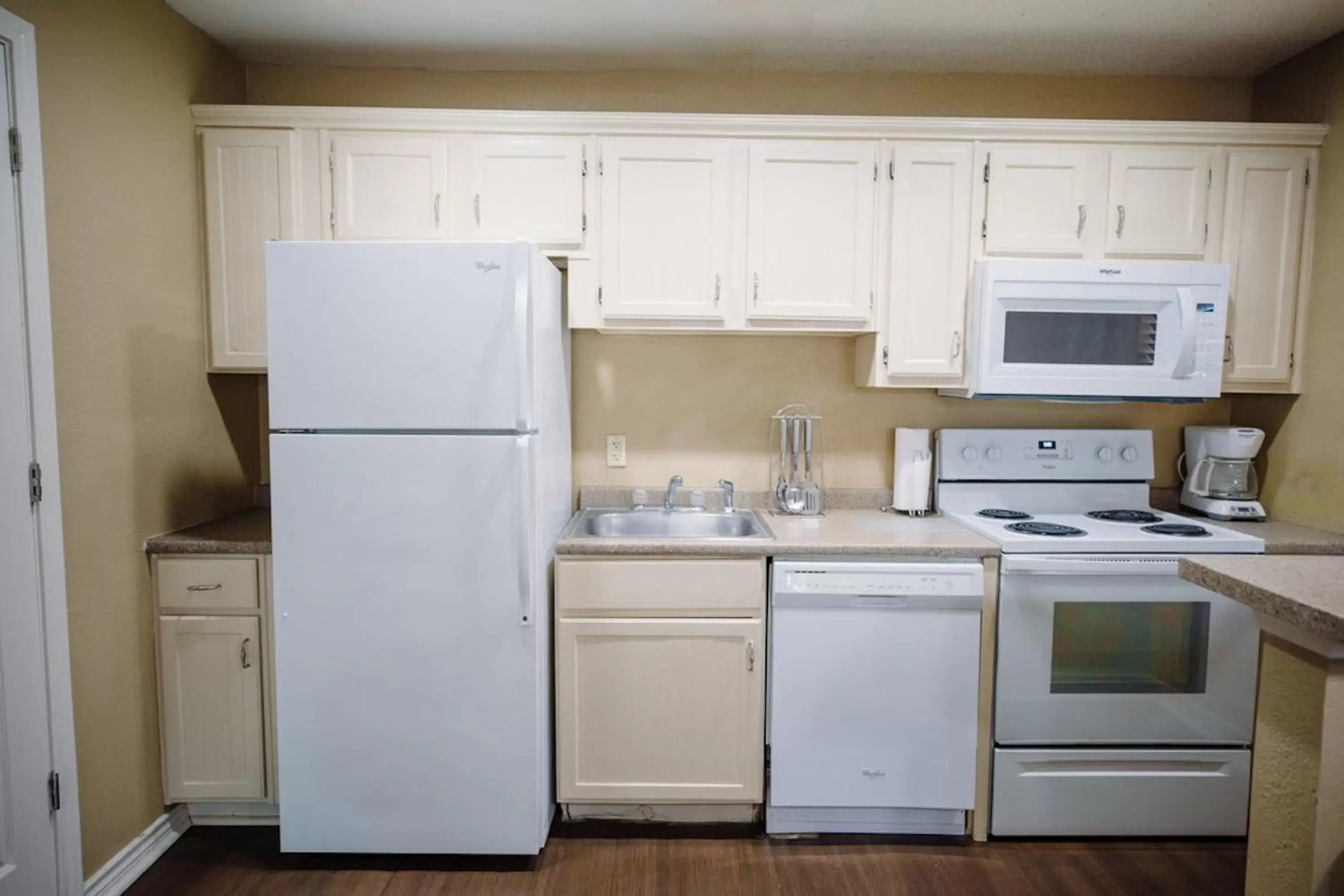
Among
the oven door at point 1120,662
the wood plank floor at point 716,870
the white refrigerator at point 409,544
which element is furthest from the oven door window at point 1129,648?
the white refrigerator at point 409,544

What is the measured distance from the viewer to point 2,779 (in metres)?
1.67

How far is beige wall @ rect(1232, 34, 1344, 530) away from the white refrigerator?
8.28 ft

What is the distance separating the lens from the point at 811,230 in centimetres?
236

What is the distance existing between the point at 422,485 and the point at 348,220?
1.01 metres

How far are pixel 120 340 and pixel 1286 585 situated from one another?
104 inches

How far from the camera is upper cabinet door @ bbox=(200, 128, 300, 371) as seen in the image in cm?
232

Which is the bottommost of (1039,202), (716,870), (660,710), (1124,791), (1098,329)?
(716,870)

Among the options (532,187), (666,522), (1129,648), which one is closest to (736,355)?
(666,522)

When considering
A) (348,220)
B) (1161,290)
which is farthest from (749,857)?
(348,220)

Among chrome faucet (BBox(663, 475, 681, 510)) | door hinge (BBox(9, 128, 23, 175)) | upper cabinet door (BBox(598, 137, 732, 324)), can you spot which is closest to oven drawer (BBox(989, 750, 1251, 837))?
chrome faucet (BBox(663, 475, 681, 510))

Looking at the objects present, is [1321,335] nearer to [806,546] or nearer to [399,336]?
[806,546]

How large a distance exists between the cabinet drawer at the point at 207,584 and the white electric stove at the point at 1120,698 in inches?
88.3

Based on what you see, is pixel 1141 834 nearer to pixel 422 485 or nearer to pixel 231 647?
pixel 422 485

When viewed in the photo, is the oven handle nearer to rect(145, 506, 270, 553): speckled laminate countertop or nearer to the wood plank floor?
the wood plank floor
